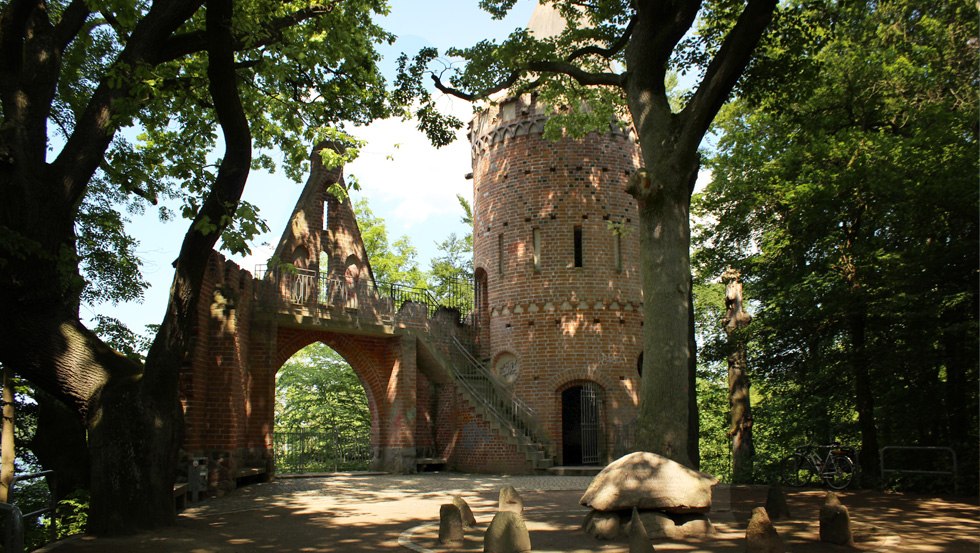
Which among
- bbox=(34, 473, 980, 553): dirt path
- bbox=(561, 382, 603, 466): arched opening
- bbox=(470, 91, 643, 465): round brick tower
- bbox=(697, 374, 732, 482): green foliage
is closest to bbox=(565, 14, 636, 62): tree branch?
bbox=(34, 473, 980, 553): dirt path

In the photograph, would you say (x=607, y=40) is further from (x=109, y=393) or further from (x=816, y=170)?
(x=109, y=393)

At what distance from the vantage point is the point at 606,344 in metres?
21.8

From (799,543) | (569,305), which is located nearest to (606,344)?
(569,305)

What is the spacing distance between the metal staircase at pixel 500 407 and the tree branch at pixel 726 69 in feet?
39.5

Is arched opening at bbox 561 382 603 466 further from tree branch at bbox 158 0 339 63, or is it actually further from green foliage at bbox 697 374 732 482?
tree branch at bbox 158 0 339 63

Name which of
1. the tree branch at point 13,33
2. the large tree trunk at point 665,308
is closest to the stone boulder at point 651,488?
the large tree trunk at point 665,308

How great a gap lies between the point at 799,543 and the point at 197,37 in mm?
9530

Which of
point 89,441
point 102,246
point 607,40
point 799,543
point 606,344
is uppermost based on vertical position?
point 607,40

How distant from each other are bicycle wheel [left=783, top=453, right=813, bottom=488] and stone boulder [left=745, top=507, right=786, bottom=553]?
9395mm

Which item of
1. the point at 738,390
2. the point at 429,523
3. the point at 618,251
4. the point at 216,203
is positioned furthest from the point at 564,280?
the point at 216,203

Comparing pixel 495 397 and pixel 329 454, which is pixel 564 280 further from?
pixel 329 454

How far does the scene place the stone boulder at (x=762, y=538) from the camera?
6898 mm

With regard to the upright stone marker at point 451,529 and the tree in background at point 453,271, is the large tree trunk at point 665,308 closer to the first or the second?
the upright stone marker at point 451,529

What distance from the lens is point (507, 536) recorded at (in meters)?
7.42
